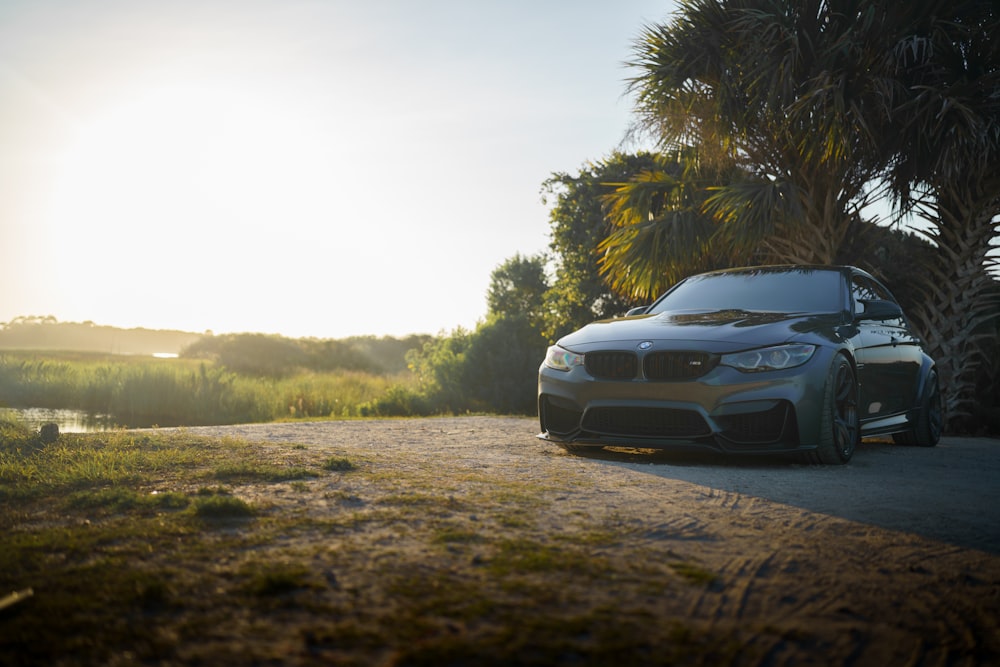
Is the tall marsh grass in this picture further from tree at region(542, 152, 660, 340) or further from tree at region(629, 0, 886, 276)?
tree at region(629, 0, 886, 276)

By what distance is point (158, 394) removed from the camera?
16.5m

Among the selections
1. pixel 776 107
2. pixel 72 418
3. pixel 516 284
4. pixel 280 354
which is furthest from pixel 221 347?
pixel 776 107

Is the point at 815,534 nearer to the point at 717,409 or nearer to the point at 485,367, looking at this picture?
the point at 717,409

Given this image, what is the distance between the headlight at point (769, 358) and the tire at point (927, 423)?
2780 mm

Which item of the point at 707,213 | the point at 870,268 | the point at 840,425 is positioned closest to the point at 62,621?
the point at 840,425

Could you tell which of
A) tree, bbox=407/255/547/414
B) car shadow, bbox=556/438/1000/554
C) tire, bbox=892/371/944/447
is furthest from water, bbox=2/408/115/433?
tire, bbox=892/371/944/447

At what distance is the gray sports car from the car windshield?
0.05ft

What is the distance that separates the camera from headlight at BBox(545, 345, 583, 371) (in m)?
5.98

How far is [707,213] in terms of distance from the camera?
11.4 metres

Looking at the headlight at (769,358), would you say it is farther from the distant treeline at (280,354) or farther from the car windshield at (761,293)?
the distant treeline at (280,354)

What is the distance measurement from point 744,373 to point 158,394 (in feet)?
46.6

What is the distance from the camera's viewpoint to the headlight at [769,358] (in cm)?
529

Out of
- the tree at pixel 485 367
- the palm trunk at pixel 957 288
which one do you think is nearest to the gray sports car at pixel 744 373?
the palm trunk at pixel 957 288

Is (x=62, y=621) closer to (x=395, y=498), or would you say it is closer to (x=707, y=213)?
(x=395, y=498)
